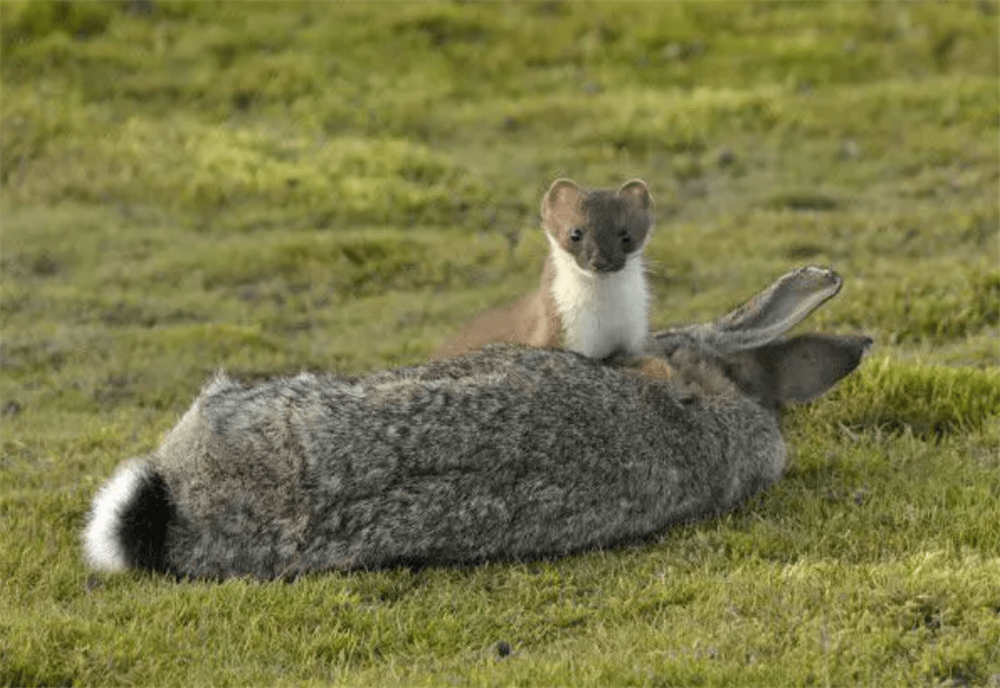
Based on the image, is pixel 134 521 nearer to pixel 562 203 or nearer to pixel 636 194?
pixel 562 203

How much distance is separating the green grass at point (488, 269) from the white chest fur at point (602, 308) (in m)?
1.33

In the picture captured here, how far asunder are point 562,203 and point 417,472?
3.80m

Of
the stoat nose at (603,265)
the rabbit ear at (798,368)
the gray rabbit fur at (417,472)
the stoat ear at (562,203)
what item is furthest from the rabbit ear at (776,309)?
the stoat ear at (562,203)

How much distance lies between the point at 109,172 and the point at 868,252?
8400mm

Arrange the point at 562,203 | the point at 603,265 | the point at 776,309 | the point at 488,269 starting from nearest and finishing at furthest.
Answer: the point at 776,309 → the point at 603,265 → the point at 562,203 → the point at 488,269

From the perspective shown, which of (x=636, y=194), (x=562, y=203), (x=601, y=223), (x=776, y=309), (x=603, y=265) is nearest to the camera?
(x=776, y=309)

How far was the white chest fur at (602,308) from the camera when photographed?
34.4 feet

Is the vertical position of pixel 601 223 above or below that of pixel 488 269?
above

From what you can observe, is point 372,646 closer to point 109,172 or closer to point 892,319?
point 892,319

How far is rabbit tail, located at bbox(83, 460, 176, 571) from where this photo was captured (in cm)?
790

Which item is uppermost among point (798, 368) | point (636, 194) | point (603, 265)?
point (636, 194)

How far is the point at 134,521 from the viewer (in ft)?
25.9

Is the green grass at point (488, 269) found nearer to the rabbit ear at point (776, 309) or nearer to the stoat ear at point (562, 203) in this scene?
the rabbit ear at point (776, 309)

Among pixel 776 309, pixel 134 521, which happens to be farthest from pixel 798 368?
pixel 134 521
